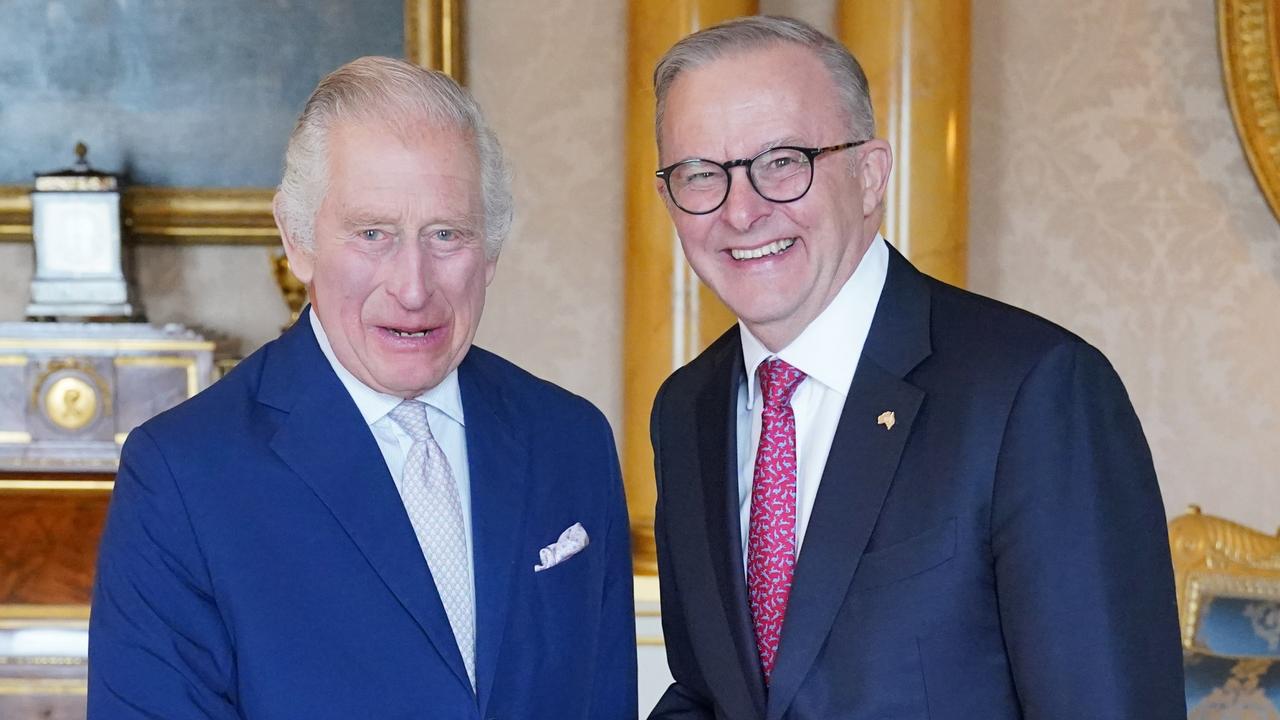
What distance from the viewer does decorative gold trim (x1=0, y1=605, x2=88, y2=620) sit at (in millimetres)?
3242

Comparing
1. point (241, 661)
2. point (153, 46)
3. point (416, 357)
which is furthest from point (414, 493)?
point (153, 46)

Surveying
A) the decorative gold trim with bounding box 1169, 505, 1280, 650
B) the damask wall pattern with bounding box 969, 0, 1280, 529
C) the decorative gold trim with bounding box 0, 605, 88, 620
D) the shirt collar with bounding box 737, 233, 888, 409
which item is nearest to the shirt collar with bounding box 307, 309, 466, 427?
the shirt collar with bounding box 737, 233, 888, 409

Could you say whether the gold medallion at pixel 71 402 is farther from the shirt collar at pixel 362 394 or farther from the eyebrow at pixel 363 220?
the eyebrow at pixel 363 220

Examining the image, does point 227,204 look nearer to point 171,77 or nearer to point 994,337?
point 171,77

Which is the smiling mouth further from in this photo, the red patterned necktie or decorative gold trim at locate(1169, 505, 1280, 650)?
decorative gold trim at locate(1169, 505, 1280, 650)

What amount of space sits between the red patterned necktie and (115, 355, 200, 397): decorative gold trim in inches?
A: 96.4

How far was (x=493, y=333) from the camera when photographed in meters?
4.55

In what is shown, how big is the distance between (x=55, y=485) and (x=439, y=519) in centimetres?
246

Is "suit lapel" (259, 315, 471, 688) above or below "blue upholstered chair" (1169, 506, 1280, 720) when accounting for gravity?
above

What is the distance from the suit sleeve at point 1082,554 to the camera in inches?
67.1

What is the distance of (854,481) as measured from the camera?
1869mm

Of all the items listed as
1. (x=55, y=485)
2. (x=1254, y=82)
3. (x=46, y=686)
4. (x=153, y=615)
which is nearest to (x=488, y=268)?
(x=153, y=615)

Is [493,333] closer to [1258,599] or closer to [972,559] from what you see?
[1258,599]

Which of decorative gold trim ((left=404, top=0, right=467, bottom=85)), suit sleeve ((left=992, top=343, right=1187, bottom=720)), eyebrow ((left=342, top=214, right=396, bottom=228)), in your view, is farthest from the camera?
decorative gold trim ((left=404, top=0, right=467, bottom=85))
